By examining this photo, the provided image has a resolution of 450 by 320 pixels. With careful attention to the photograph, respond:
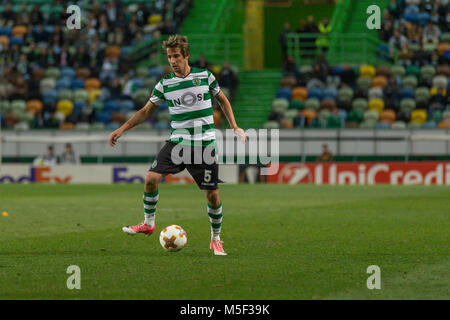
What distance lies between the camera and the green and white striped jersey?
9.37 metres

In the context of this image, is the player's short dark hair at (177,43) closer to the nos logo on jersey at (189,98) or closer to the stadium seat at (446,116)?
the nos logo on jersey at (189,98)

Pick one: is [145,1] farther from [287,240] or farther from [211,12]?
[287,240]

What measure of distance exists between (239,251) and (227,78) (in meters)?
23.3

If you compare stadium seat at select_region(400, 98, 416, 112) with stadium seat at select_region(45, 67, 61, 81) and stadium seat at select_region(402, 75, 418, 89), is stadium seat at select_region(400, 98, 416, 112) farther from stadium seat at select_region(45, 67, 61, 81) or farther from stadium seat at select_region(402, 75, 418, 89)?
stadium seat at select_region(45, 67, 61, 81)

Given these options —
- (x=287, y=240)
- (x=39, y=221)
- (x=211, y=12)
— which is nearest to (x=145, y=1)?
(x=211, y=12)

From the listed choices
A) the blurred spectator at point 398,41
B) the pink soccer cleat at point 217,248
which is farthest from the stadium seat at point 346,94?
the pink soccer cleat at point 217,248

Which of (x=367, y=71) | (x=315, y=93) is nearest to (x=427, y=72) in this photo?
(x=367, y=71)

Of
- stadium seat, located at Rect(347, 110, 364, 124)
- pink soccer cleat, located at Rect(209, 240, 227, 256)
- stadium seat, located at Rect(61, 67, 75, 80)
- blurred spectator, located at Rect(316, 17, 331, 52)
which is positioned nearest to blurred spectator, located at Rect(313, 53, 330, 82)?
blurred spectator, located at Rect(316, 17, 331, 52)

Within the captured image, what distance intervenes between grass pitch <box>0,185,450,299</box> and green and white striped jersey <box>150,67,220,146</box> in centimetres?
127

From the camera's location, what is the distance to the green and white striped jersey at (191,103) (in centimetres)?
937

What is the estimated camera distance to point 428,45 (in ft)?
106

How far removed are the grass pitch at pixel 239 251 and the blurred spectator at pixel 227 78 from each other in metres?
14.2

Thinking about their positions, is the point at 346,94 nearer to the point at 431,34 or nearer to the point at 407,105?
the point at 407,105

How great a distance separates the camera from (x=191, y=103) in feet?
30.9
